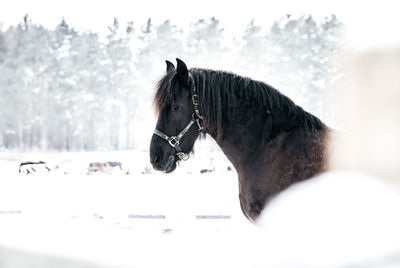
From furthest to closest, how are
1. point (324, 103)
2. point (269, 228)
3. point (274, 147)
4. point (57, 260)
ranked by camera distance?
point (324, 103) < point (274, 147) < point (269, 228) < point (57, 260)

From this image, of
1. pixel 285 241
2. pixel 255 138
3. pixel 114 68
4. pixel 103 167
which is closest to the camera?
pixel 285 241

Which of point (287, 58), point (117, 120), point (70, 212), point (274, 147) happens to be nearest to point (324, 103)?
point (287, 58)

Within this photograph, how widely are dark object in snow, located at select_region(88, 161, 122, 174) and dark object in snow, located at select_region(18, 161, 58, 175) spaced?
3.00 ft

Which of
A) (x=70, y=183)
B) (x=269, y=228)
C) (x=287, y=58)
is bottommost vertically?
(x=70, y=183)

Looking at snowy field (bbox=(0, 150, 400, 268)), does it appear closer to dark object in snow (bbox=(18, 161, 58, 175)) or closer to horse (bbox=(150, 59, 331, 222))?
horse (bbox=(150, 59, 331, 222))

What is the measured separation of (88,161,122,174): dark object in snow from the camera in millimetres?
10570

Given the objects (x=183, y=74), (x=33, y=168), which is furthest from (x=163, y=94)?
(x=33, y=168)

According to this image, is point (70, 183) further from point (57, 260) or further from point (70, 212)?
point (57, 260)

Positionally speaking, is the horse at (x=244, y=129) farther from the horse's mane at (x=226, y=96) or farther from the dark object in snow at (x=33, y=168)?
the dark object in snow at (x=33, y=168)

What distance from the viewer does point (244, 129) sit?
5.37 ft

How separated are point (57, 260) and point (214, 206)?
5075mm

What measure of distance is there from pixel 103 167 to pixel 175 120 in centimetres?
941

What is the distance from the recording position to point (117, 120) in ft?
60.8

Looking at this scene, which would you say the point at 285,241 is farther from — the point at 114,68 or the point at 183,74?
the point at 114,68
